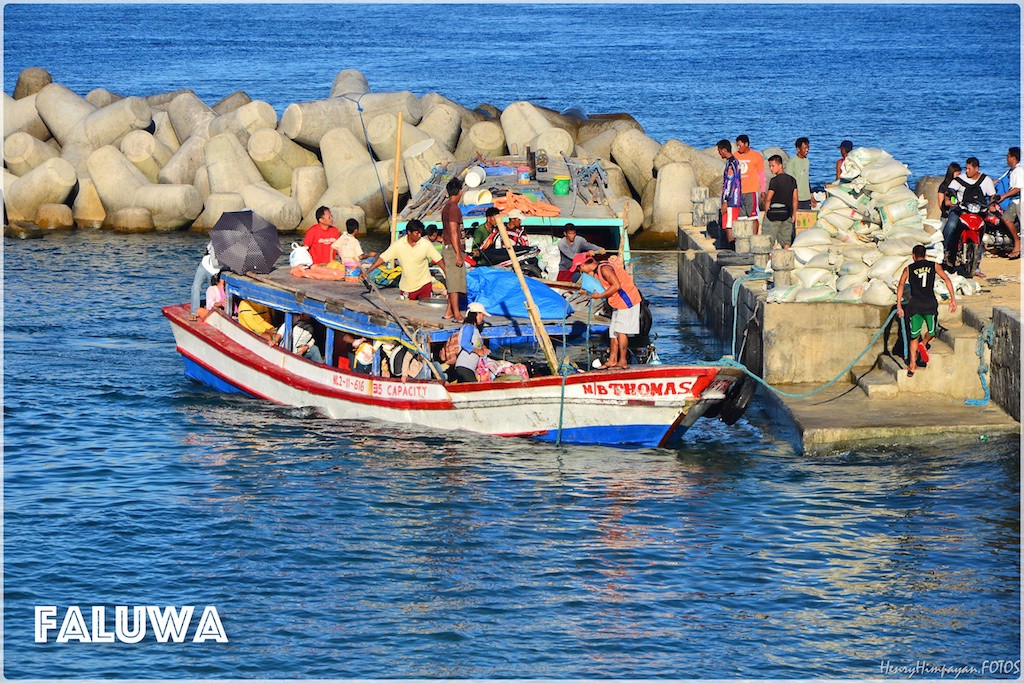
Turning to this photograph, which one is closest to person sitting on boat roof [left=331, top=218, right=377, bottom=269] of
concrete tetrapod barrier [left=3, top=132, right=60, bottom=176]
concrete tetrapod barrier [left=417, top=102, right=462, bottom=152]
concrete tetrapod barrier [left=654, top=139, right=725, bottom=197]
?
concrete tetrapod barrier [left=654, top=139, right=725, bottom=197]

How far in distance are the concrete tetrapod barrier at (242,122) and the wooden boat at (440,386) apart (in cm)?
1728

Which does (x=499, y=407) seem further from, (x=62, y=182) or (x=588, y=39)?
(x=588, y=39)

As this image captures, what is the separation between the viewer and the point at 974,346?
62.2ft

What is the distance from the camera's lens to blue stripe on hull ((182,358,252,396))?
22.3 metres

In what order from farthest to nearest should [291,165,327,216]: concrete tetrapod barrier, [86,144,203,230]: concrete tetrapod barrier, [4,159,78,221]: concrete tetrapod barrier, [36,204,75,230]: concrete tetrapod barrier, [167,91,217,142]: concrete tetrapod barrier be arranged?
1. [167,91,217,142]: concrete tetrapod barrier
2. [36,204,75,230]: concrete tetrapod barrier
3. [4,159,78,221]: concrete tetrapod barrier
4. [86,144,203,230]: concrete tetrapod barrier
5. [291,165,327,216]: concrete tetrapod barrier

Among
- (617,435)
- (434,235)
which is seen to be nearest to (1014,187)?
(434,235)

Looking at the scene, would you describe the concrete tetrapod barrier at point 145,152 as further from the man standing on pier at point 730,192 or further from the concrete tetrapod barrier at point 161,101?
the man standing on pier at point 730,192

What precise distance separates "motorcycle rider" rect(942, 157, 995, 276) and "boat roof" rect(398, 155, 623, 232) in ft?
16.9

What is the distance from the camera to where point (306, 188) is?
36281 mm

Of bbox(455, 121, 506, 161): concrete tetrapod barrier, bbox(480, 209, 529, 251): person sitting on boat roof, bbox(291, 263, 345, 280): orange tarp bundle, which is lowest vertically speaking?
bbox(291, 263, 345, 280): orange tarp bundle

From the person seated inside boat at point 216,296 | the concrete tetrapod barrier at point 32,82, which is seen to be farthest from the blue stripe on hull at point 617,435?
the concrete tetrapod barrier at point 32,82

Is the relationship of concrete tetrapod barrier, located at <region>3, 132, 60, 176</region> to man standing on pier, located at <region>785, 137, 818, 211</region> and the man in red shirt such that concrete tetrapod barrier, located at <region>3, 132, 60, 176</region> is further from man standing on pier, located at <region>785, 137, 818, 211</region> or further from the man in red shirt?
Answer: man standing on pier, located at <region>785, 137, 818, 211</region>

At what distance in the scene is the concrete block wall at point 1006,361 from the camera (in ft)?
59.5

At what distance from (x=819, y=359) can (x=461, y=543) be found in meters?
6.65
